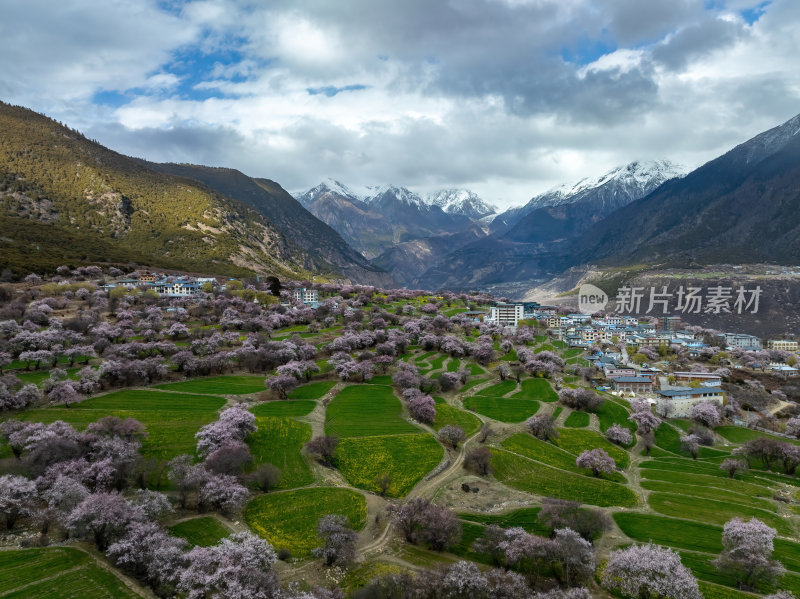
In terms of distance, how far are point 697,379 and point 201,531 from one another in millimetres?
111378

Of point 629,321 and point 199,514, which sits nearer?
point 199,514

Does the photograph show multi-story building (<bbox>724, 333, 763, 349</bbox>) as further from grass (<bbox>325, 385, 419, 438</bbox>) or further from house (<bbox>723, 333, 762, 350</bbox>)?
grass (<bbox>325, 385, 419, 438</bbox>)

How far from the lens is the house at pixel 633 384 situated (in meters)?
104

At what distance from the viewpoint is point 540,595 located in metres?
31.0

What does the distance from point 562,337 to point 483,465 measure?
11038 cm

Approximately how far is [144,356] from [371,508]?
5581 centimetres

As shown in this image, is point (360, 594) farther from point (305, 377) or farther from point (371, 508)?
point (305, 377)

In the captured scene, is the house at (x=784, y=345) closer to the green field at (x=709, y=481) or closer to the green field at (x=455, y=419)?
the green field at (x=709, y=481)

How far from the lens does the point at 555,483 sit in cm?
5566

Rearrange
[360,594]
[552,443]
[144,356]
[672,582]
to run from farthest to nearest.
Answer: [144,356]
[552,443]
[672,582]
[360,594]

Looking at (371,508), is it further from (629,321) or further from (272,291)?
(629,321)

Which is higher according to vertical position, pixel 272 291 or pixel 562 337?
pixel 272 291

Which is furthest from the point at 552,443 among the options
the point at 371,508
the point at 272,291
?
the point at 272,291

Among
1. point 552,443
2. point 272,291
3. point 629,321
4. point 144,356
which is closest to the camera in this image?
point 552,443
